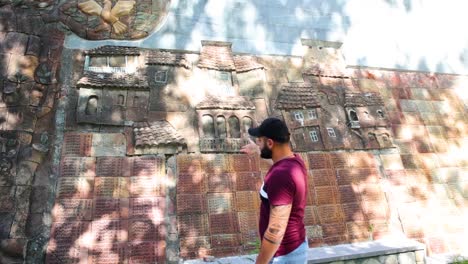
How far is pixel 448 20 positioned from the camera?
22.1ft

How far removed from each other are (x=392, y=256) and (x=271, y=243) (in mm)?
2585

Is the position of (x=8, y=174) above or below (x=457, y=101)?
below

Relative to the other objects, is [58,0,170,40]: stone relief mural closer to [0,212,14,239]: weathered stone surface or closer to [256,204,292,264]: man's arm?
[0,212,14,239]: weathered stone surface

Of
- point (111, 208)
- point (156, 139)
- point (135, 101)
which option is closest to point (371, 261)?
point (156, 139)

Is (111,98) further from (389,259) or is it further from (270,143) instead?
(389,259)

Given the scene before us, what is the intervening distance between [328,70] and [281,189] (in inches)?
161

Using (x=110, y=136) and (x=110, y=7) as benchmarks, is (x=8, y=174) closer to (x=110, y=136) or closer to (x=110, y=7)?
(x=110, y=136)

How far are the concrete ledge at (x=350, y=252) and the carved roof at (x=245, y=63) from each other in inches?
111

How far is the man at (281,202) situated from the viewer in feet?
6.28

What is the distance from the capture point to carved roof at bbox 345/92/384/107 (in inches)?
208

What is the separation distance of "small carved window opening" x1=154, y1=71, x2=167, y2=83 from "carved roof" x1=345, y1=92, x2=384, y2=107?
2.94 m

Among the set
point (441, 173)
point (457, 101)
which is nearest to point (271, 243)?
point (441, 173)

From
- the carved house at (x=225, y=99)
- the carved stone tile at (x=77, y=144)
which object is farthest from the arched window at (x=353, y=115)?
the carved stone tile at (x=77, y=144)

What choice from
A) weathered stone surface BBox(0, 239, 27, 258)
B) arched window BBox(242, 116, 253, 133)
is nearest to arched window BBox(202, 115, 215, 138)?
arched window BBox(242, 116, 253, 133)
